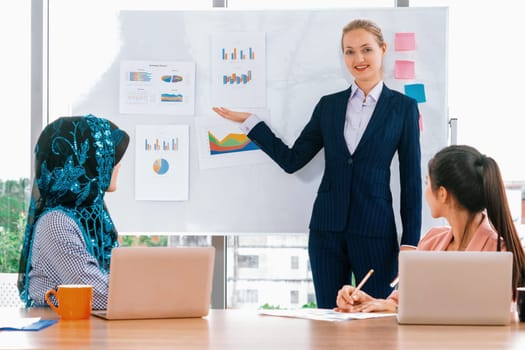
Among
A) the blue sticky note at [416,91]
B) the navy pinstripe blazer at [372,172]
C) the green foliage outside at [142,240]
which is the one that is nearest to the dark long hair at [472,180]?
the navy pinstripe blazer at [372,172]

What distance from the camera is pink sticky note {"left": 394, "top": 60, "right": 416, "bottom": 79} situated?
11.8 ft

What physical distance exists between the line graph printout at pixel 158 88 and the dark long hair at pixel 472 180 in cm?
150

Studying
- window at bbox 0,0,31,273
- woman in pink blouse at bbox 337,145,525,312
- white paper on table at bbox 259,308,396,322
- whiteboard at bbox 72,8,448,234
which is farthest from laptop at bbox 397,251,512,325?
window at bbox 0,0,31,273

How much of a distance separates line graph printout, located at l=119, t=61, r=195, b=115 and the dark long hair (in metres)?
1.50

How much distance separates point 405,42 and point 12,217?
220 cm

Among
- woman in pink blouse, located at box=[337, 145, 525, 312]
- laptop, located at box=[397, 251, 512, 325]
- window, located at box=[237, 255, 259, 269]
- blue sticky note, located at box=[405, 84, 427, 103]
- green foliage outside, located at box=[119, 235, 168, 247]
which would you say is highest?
blue sticky note, located at box=[405, 84, 427, 103]

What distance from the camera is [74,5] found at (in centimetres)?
377

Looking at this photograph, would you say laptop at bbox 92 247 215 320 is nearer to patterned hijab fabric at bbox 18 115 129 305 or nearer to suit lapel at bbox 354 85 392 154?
patterned hijab fabric at bbox 18 115 129 305

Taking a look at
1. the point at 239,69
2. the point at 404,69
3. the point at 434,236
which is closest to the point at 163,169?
the point at 239,69

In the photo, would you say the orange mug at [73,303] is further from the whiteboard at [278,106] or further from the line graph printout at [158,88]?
the line graph printout at [158,88]

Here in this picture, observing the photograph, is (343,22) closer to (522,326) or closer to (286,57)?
(286,57)

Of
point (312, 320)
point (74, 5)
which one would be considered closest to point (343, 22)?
point (74, 5)

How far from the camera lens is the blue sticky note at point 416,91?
3.61 m

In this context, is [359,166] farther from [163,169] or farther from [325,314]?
[325,314]
